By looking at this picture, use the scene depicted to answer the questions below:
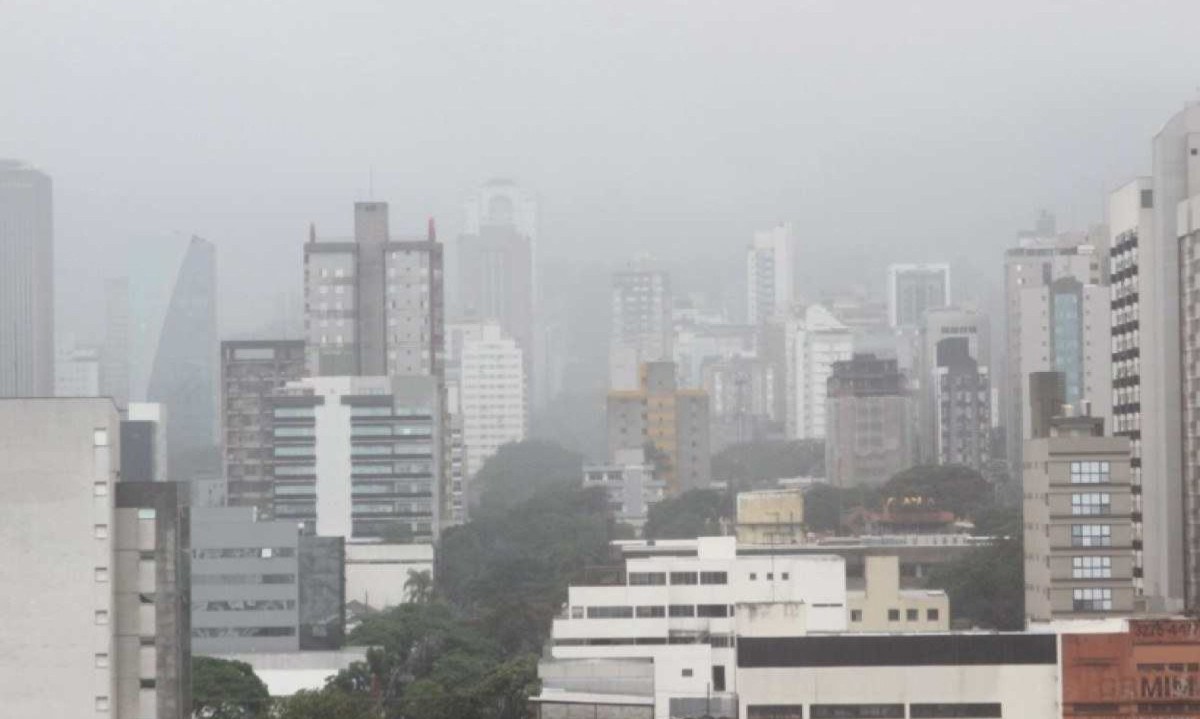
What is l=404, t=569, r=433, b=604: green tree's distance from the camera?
5450cm

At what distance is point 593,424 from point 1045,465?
75.2 metres

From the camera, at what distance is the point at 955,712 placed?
1077 inches

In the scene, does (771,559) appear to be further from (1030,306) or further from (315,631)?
(1030,306)

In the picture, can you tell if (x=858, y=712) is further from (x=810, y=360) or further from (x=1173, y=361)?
(x=810, y=360)

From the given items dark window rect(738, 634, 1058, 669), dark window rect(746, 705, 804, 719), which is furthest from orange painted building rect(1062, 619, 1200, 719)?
dark window rect(746, 705, 804, 719)

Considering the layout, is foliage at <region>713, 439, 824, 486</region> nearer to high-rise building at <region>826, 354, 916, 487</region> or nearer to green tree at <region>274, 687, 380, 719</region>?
high-rise building at <region>826, 354, 916, 487</region>

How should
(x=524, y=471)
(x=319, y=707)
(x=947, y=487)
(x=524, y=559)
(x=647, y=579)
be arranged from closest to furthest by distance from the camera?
(x=319, y=707)
(x=647, y=579)
(x=524, y=559)
(x=947, y=487)
(x=524, y=471)

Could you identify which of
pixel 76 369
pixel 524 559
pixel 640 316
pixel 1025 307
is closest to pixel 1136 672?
pixel 524 559

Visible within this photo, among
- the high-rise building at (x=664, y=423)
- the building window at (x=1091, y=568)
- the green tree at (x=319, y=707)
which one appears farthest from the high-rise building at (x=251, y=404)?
the green tree at (x=319, y=707)

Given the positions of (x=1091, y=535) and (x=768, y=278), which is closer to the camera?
(x=1091, y=535)

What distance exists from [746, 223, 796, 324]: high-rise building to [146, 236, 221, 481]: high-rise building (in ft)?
104

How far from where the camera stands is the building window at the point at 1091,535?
3544 cm

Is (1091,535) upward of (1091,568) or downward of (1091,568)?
upward

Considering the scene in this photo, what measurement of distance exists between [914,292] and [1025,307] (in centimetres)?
3640
